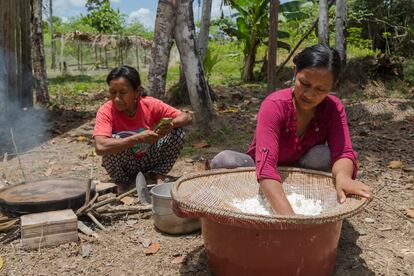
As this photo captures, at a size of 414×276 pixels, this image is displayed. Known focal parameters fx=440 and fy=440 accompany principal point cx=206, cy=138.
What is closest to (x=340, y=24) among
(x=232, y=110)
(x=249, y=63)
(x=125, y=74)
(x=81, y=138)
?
(x=232, y=110)

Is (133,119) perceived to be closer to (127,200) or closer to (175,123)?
(175,123)

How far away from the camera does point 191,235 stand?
2668 millimetres

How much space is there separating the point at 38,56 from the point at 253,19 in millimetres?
5050

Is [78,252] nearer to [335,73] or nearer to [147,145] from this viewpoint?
[147,145]

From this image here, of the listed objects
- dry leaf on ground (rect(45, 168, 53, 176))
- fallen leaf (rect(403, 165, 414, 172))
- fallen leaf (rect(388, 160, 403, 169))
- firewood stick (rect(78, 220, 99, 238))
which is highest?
fallen leaf (rect(388, 160, 403, 169))

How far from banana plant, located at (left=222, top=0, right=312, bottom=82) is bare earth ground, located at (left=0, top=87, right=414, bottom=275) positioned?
5.32 m

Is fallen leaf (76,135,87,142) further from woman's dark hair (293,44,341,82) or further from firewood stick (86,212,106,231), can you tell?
woman's dark hair (293,44,341,82)

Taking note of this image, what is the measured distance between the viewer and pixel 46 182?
9.90 ft

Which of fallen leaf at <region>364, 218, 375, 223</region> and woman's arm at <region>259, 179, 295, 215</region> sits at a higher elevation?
woman's arm at <region>259, 179, 295, 215</region>

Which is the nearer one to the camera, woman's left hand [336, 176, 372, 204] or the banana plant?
woman's left hand [336, 176, 372, 204]

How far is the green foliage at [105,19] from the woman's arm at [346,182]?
2208cm

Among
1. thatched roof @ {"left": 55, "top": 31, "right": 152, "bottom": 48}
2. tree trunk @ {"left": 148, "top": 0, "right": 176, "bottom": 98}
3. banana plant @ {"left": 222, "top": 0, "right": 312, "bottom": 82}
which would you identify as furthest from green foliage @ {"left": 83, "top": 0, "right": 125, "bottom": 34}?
tree trunk @ {"left": 148, "top": 0, "right": 176, "bottom": 98}

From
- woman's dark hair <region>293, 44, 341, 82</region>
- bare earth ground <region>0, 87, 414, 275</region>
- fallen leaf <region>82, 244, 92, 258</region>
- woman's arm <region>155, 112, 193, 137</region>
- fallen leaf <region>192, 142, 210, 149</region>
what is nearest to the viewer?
woman's dark hair <region>293, 44, 341, 82</region>

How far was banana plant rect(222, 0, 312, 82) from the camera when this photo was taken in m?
10.1
